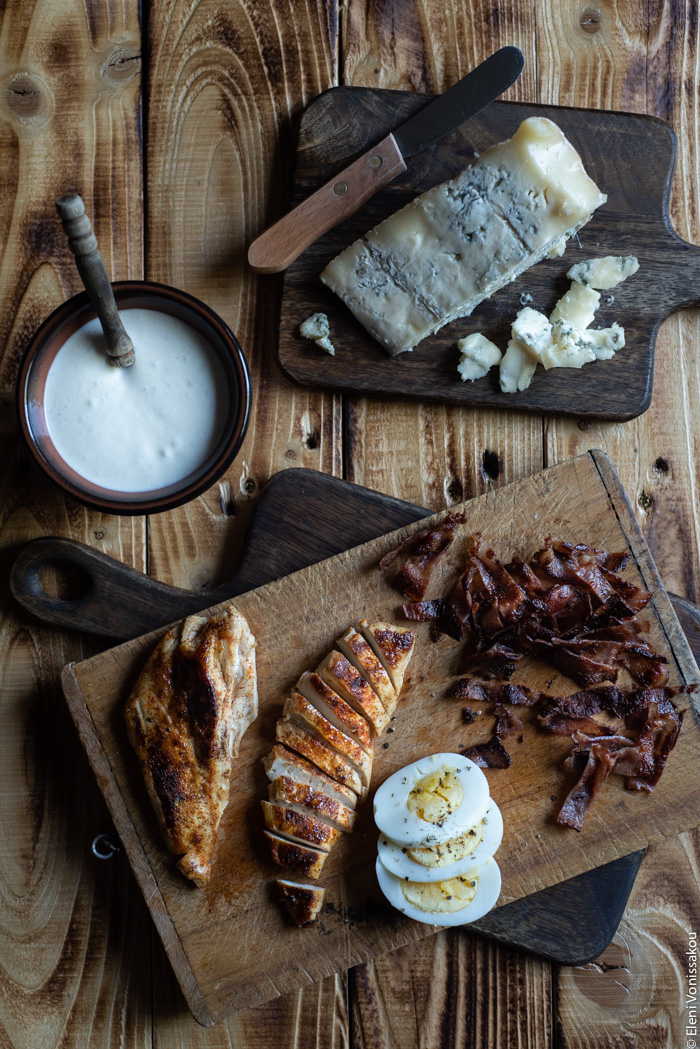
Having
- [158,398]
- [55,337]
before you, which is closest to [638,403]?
[158,398]

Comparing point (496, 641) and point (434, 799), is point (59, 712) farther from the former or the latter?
point (496, 641)

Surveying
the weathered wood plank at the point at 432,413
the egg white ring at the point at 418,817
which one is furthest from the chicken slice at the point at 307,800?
the weathered wood plank at the point at 432,413

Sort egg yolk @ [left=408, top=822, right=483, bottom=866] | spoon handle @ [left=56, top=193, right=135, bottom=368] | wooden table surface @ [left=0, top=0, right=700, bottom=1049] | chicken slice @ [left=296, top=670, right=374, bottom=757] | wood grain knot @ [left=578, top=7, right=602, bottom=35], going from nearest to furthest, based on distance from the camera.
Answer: spoon handle @ [left=56, top=193, right=135, bottom=368] → egg yolk @ [left=408, top=822, right=483, bottom=866] → chicken slice @ [left=296, top=670, right=374, bottom=757] → wooden table surface @ [left=0, top=0, right=700, bottom=1049] → wood grain knot @ [left=578, top=7, right=602, bottom=35]

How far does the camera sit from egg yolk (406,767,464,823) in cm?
250

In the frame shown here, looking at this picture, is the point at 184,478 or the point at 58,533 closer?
the point at 184,478

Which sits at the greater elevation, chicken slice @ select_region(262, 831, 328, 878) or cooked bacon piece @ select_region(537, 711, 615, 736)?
cooked bacon piece @ select_region(537, 711, 615, 736)

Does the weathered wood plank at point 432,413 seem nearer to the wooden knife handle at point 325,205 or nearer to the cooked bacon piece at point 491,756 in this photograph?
the wooden knife handle at point 325,205

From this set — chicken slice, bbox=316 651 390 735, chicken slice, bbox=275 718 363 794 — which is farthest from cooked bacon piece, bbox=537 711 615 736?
chicken slice, bbox=275 718 363 794

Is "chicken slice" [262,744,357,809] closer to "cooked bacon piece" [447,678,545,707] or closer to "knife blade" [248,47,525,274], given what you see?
"cooked bacon piece" [447,678,545,707]

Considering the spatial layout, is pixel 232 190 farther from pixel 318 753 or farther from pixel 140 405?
pixel 318 753

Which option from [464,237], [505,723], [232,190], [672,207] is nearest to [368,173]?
[464,237]

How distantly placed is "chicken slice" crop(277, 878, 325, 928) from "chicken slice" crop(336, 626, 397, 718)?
60 centimetres

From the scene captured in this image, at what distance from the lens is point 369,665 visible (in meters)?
2.61

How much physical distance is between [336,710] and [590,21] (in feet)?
8.91
